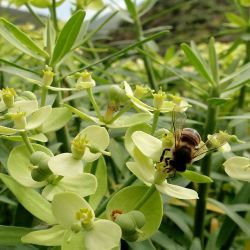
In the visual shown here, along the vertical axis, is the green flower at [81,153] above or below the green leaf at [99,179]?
above

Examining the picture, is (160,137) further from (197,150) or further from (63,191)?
(63,191)

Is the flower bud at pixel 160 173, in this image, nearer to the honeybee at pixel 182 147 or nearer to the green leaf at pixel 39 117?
the honeybee at pixel 182 147

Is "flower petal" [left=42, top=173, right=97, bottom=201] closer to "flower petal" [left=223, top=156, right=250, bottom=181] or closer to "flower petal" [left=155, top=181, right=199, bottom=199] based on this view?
"flower petal" [left=155, top=181, right=199, bottom=199]

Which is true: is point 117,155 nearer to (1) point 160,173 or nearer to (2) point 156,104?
(2) point 156,104

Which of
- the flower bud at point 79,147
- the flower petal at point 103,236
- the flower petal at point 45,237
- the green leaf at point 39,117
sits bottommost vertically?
the flower petal at point 45,237

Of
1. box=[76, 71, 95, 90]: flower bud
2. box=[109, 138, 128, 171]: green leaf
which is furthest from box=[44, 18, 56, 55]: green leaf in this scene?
box=[109, 138, 128, 171]: green leaf

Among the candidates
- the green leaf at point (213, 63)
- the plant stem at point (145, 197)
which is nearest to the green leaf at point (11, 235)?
the plant stem at point (145, 197)

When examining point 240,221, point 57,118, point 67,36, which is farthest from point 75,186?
point 240,221
